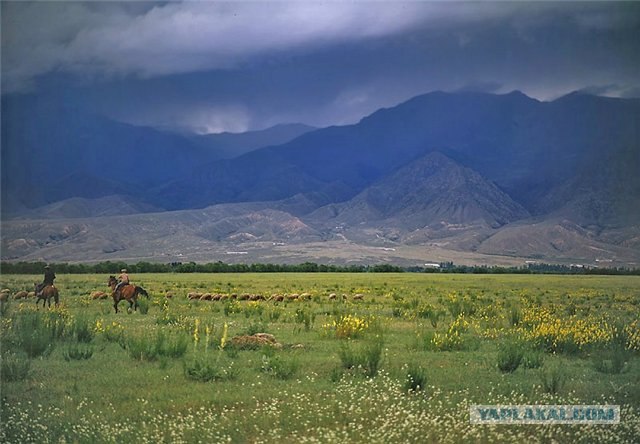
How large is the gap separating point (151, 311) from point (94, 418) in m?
15.0

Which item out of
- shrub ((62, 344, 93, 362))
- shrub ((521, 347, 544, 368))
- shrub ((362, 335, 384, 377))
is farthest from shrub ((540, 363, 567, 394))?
shrub ((62, 344, 93, 362))

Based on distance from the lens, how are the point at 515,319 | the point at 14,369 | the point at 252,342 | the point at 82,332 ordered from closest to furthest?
the point at 14,369, the point at 252,342, the point at 82,332, the point at 515,319

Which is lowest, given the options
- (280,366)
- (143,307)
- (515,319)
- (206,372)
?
(206,372)

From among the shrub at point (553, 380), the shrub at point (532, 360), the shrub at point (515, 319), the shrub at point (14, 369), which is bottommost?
the shrub at point (14, 369)

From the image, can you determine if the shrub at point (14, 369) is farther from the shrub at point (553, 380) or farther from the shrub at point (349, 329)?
the shrub at point (553, 380)

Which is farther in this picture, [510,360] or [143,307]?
[143,307]

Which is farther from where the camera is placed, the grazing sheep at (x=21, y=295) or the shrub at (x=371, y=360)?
the grazing sheep at (x=21, y=295)

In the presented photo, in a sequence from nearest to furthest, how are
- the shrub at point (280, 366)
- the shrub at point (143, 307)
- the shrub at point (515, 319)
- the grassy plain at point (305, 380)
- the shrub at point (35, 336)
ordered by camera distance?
the grassy plain at point (305, 380), the shrub at point (280, 366), the shrub at point (35, 336), the shrub at point (515, 319), the shrub at point (143, 307)

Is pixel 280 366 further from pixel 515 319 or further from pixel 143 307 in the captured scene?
pixel 143 307

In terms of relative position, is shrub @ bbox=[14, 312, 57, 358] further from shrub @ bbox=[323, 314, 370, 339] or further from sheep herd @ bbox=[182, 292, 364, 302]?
sheep herd @ bbox=[182, 292, 364, 302]

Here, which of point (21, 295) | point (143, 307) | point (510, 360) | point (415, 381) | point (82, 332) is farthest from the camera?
point (21, 295)

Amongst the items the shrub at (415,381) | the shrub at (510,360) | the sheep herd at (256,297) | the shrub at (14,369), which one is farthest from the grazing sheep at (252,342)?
the sheep herd at (256,297)

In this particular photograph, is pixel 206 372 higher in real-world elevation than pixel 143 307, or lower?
lower

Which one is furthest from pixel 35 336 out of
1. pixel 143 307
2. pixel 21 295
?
pixel 21 295
